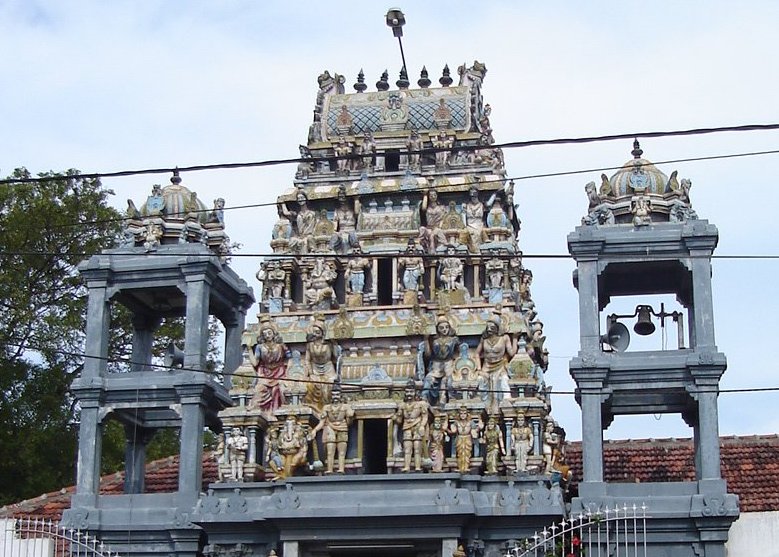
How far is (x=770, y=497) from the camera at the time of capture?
1168 inches

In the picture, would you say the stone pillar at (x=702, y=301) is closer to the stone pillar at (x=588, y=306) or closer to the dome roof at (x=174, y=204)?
the stone pillar at (x=588, y=306)

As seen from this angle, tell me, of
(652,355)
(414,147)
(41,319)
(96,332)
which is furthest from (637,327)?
(41,319)

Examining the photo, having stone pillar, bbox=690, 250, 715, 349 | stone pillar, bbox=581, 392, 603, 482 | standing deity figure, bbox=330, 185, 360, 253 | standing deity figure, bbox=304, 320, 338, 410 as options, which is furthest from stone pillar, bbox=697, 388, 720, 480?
standing deity figure, bbox=330, 185, 360, 253

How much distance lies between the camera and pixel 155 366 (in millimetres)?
30094

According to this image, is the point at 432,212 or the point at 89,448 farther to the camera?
the point at 432,212

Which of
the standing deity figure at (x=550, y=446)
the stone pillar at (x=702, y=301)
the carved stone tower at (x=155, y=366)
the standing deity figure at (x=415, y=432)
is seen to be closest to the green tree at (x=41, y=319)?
the carved stone tower at (x=155, y=366)

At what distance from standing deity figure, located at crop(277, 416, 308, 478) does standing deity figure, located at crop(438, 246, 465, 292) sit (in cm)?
420

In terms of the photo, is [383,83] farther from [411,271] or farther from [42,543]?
[42,543]

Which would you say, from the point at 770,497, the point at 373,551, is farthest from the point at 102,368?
the point at 770,497

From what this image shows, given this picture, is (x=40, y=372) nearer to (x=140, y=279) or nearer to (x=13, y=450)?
(x=13, y=450)

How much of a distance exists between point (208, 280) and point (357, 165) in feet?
14.1

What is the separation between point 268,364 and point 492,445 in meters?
4.88

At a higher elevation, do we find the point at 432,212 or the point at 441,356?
the point at 432,212

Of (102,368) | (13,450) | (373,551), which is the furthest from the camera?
(13,450)
